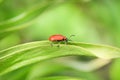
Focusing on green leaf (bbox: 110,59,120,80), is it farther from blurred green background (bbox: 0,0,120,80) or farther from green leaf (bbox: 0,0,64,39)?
green leaf (bbox: 0,0,64,39)

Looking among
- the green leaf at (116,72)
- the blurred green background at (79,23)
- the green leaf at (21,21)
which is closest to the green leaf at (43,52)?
the green leaf at (21,21)

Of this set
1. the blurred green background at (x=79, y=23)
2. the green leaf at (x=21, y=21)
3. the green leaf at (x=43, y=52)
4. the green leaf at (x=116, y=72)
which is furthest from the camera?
the blurred green background at (x=79, y=23)

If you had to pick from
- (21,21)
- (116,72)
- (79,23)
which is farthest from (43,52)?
(79,23)

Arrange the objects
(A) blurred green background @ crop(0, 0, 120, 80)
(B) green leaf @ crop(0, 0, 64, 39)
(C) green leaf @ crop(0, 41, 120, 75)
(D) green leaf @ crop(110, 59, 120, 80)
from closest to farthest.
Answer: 1. (C) green leaf @ crop(0, 41, 120, 75)
2. (B) green leaf @ crop(0, 0, 64, 39)
3. (D) green leaf @ crop(110, 59, 120, 80)
4. (A) blurred green background @ crop(0, 0, 120, 80)

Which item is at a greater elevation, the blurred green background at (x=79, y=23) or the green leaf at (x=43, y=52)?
the blurred green background at (x=79, y=23)

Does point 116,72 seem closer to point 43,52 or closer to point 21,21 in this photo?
point 21,21

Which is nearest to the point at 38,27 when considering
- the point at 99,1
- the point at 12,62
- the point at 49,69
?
the point at 99,1

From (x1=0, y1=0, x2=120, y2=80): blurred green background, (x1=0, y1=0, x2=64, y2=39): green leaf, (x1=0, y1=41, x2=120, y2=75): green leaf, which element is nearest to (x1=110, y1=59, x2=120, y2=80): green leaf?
(x1=0, y1=0, x2=120, y2=80): blurred green background

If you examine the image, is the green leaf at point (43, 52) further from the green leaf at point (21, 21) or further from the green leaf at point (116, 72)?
the green leaf at point (116, 72)

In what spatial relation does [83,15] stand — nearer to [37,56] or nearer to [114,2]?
[114,2]
